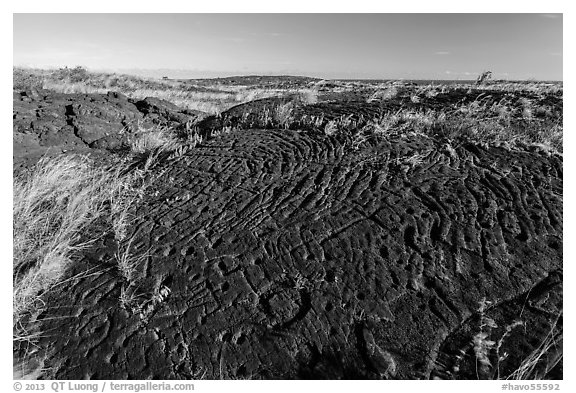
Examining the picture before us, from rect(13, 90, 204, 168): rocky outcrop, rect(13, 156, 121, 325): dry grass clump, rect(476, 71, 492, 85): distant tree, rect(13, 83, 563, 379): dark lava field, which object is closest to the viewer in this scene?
rect(13, 83, 563, 379): dark lava field

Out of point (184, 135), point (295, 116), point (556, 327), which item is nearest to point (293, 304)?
point (556, 327)

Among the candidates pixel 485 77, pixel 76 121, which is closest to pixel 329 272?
pixel 76 121

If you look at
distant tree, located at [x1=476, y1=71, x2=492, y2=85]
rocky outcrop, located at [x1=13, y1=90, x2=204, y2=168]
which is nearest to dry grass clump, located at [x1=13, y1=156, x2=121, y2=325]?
rocky outcrop, located at [x1=13, y1=90, x2=204, y2=168]

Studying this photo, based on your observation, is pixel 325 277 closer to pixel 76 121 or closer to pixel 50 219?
pixel 50 219

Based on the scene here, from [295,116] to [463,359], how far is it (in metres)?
5.62

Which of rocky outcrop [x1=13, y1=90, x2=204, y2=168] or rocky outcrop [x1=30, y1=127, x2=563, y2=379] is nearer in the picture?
rocky outcrop [x1=30, y1=127, x2=563, y2=379]

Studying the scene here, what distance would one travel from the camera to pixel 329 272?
3488 mm

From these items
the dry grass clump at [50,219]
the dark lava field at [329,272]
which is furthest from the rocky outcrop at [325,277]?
the dry grass clump at [50,219]

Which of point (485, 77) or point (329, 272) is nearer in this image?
point (329, 272)

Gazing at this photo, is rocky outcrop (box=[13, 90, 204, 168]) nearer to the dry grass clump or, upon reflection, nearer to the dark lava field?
the dry grass clump

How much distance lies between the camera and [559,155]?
5.16 metres

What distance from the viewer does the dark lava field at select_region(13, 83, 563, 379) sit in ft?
9.37

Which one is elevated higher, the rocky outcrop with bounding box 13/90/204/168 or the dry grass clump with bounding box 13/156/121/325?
the rocky outcrop with bounding box 13/90/204/168

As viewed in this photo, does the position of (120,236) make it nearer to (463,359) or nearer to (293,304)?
(293,304)
